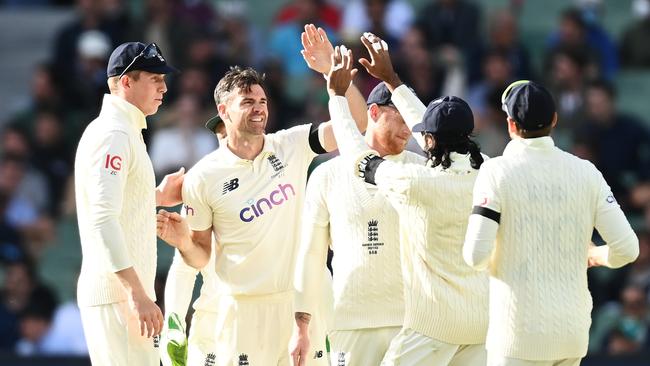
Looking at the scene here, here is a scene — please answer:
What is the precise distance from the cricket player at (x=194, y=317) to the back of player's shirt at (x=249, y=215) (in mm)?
236

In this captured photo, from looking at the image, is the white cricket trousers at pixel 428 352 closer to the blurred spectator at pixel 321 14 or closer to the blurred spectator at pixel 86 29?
the blurred spectator at pixel 321 14

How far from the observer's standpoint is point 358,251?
286 inches

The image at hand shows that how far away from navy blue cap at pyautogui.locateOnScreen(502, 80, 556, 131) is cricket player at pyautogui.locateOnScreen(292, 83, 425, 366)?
1074 millimetres

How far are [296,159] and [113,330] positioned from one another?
1467 mm

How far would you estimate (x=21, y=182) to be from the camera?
14000 millimetres

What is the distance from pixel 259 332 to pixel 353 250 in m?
0.71

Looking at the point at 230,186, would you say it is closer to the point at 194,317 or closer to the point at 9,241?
the point at 194,317

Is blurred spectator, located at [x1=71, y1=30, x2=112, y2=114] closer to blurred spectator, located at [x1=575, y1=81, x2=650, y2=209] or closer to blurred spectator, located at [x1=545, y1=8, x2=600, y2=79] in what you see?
blurred spectator, located at [x1=545, y1=8, x2=600, y2=79]

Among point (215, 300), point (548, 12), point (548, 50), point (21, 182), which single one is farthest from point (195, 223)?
point (548, 12)

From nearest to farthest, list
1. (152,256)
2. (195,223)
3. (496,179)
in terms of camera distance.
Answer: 1. (496,179)
2. (152,256)
3. (195,223)

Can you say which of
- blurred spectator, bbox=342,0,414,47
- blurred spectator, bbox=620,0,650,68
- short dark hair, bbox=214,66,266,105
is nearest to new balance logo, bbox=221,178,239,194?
short dark hair, bbox=214,66,266,105

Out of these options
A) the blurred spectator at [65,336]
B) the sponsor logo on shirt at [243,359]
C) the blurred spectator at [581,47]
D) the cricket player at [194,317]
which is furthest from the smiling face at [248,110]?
the blurred spectator at [581,47]

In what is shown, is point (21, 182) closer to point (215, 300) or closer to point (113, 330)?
point (215, 300)

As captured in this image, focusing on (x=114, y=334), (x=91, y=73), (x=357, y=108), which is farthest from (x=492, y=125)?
(x=114, y=334)
